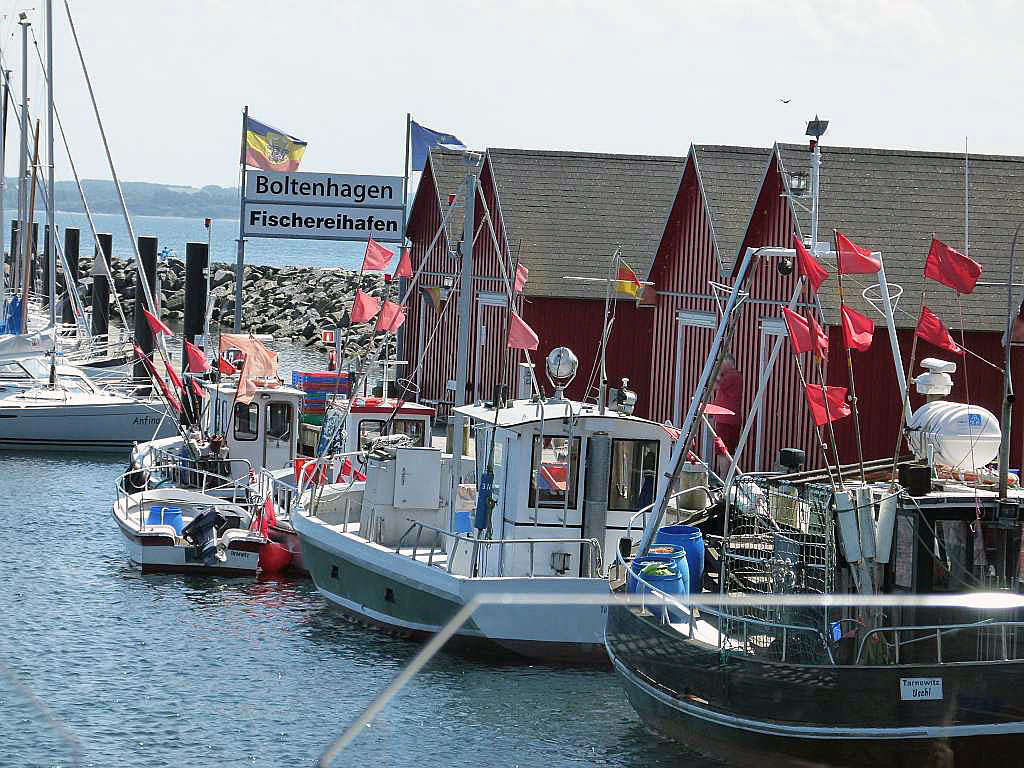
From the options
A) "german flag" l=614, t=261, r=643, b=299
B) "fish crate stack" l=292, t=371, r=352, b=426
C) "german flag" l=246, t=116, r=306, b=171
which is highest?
"german flag" l=246, t=116, r=306, b=171

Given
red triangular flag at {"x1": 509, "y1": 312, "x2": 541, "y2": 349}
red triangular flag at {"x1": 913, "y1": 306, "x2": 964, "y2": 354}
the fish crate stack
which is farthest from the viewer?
the fish crate stack

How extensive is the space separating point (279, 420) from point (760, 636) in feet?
48.9

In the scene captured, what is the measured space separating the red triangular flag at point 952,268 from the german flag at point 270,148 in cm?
1747

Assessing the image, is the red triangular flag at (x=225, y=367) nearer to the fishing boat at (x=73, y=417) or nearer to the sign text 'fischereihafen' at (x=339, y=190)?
the sign text 'fischereihafen' at (x=339, y=190)

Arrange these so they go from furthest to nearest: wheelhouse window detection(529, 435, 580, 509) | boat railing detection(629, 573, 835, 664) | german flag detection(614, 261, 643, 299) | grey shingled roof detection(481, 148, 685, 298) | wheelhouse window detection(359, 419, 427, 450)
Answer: grey shingled roof detection(481, 148, 685, 298), wheelhouse window detection(359, 419, 427, 450), german flag detection(614, 261, 643, 299), wheelhouse window detection(529, 435, 580, 509), boat railing detection(629, 573, 835, 664)

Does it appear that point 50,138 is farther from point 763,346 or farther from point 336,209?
point 763,346

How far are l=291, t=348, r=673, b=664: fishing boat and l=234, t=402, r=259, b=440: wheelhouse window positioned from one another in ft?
24.3

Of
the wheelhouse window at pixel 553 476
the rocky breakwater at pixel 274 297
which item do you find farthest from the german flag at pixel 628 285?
the rocky breakwater at pixel 274 297

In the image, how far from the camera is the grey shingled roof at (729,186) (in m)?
27.6

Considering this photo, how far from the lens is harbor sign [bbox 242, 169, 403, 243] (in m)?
29.8

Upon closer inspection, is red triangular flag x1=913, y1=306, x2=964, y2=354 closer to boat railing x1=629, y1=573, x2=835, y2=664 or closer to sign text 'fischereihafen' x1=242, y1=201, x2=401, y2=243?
boat railing x1=629, y1=573, x2=835, y2=664

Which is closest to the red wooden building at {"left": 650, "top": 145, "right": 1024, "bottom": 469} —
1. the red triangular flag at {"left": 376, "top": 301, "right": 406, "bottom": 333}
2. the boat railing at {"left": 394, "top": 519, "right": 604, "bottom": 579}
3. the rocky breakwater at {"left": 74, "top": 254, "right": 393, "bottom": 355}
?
the red triangular flag at {"left": 376, "top": 301, "right": 406, "bottom": 333}

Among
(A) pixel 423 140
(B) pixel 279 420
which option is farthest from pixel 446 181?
(B) pixel 279 420

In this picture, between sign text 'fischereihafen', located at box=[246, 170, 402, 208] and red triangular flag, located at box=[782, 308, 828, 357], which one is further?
sign text 'fischereihafen', located at box=[246, 170, 402, 208]
